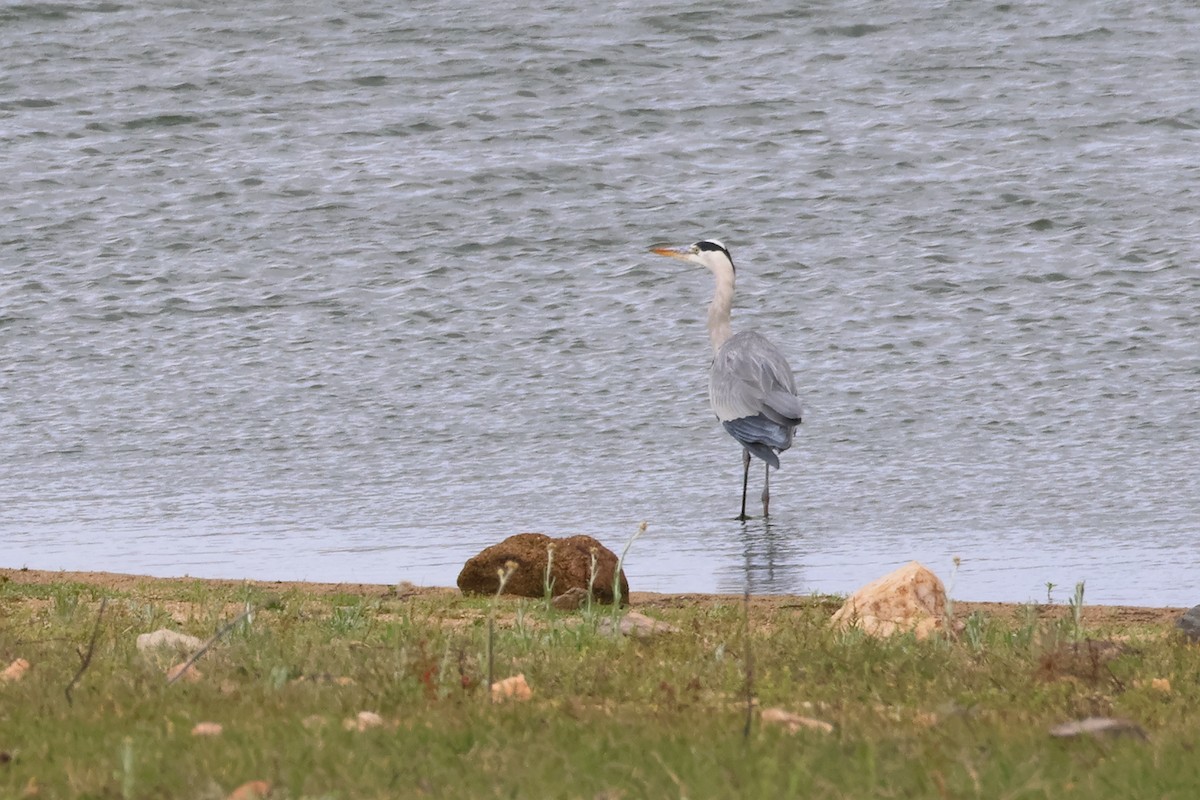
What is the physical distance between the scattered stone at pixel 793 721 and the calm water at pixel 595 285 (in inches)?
205

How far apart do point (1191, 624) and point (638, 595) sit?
296 cm

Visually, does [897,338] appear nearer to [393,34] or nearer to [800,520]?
[800,520]

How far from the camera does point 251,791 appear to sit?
395 cm

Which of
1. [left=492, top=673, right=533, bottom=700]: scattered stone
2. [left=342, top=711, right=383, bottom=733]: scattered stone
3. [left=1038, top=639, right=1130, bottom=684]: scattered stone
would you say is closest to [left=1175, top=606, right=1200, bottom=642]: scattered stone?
[left=1038, top=639, right=1130, bottom=684]: scattered stone

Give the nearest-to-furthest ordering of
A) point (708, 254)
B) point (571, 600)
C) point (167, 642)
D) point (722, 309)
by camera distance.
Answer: point (167, 642), point (571, 600), point (722, 309), point (708, 254)

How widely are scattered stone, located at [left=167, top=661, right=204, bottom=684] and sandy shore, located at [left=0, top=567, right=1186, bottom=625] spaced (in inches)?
113

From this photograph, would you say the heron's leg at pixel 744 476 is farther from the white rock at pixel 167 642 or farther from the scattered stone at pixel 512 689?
the scattered stone at pixel 512 689

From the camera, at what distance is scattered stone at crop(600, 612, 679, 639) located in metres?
7.10

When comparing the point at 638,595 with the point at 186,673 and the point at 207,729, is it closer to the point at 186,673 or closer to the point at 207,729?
the point at 186,673

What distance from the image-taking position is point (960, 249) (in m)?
21.2

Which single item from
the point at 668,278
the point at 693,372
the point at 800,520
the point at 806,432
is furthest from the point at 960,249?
the point at 800,520

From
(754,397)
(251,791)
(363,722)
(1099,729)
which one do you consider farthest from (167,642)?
(754,397)

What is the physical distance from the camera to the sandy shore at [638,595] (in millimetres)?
8930

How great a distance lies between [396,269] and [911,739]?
680 inches
